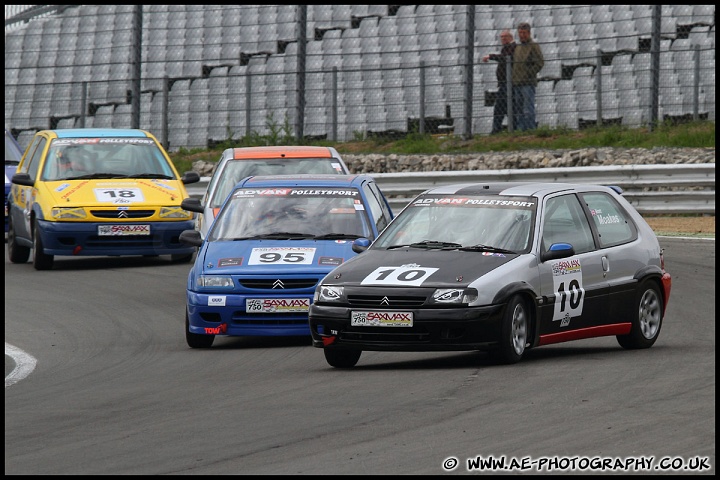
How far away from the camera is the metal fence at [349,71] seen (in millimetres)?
23453

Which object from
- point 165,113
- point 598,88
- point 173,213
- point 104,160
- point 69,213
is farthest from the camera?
point 165,113

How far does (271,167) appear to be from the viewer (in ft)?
56.9

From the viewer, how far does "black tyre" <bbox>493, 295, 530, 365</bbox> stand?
9.70m

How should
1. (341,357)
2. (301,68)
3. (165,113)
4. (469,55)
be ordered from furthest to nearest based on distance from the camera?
(165,113) → (301,68) → (469,55) → (341,357)

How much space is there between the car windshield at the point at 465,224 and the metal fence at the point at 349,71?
1223 cm

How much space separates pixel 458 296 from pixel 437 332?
290 millimetres

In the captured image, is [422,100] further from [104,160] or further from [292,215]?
[292,215]

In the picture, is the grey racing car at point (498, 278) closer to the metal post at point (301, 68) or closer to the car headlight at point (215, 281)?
the car headlight at point (215, 281)

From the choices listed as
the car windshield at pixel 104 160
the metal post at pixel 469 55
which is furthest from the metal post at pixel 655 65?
the car windshield at pixel 104 160

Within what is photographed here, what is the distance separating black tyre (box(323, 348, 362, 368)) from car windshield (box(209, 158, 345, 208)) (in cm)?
696

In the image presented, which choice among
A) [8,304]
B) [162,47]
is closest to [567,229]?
[8,304]

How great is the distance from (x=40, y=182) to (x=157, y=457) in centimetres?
1203

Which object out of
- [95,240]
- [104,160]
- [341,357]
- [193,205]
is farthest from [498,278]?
[104,160]

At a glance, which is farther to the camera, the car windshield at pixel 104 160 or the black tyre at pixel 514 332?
the car windshield at pixel 104 160
